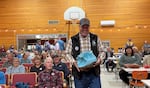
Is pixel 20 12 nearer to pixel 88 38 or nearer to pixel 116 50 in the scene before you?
pixel 116 50

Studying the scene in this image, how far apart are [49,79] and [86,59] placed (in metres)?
1.61

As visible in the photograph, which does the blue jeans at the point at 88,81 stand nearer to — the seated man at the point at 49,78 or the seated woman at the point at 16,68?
the seated man at the point at 49,78

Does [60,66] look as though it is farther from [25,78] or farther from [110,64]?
[110,64]

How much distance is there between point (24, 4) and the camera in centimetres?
2011

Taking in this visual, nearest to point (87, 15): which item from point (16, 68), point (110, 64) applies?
point (110, 64)

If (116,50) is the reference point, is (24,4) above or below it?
above

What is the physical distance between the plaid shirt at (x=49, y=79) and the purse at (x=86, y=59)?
1483mm

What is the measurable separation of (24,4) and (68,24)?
3255mm

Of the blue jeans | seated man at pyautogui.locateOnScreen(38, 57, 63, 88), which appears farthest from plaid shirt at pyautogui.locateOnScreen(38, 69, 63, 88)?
the blue jeans

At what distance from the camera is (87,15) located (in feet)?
64.3

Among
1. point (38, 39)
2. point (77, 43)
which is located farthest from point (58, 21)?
point (77, 43)

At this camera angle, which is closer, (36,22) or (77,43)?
(77,43)

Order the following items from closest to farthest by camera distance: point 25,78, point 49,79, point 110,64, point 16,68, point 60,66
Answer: point 49,79
point 25,78
point 16,68
point 60,66
point 110,64

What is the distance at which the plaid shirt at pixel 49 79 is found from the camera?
508 cm
